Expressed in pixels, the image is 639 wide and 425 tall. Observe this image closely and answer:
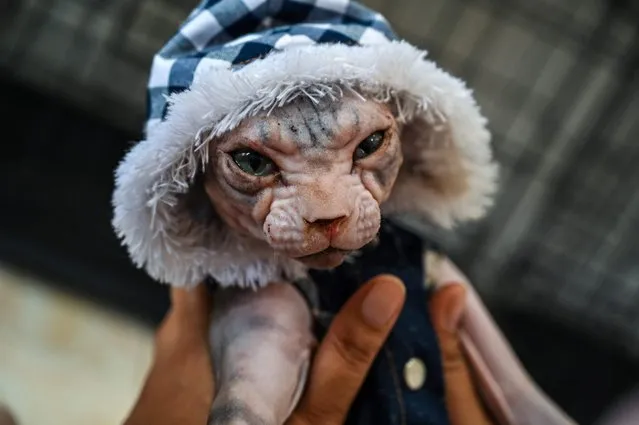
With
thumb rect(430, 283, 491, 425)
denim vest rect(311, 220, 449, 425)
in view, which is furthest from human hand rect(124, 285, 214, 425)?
thumb rect(430, 283, 491, 425)

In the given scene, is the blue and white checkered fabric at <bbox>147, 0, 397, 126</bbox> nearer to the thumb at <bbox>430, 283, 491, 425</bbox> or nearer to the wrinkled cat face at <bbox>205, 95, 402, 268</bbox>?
the wrinkled cat face at <bbox>205, 95, 402, 268</bbox>

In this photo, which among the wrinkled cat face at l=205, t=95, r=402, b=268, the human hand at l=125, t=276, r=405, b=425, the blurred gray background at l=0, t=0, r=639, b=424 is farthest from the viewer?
the blurred gray background at l=0, t=0, r=639, b=424

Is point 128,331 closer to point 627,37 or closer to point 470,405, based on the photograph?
point 470,405

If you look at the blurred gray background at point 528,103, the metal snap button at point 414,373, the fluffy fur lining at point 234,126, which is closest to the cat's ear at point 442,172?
the fluffy fur lining at point 234,126

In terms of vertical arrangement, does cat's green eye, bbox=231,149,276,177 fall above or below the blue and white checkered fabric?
below

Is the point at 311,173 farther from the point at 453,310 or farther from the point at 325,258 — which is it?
the point at 453,310

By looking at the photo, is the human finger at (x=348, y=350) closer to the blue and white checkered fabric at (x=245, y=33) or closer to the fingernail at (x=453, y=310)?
the fingernail at (x=453, y=310)

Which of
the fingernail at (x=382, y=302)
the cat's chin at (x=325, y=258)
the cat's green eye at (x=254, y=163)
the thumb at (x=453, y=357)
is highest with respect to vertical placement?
the cat's green eye at (x=254, y=163)
